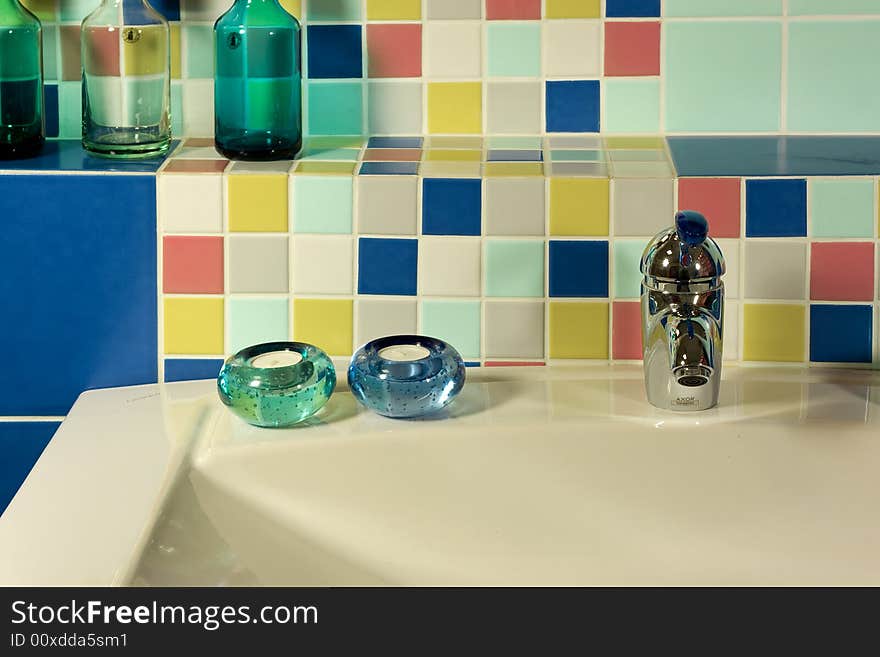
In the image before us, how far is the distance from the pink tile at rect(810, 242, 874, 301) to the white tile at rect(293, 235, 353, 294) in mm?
356

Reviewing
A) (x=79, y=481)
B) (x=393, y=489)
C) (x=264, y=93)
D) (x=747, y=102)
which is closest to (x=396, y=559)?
(x=393, y=489)

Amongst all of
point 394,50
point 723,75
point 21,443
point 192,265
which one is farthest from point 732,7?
point 21,443

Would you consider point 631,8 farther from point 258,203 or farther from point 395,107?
point 258,203

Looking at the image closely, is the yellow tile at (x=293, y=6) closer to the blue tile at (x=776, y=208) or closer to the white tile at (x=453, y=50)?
the white tile at (x=453, y=50)

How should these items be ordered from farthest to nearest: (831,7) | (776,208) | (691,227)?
(831,7) → (776,208) → (691,227)

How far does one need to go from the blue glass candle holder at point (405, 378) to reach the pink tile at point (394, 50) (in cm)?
30

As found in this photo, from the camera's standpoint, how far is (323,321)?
3.43 ft

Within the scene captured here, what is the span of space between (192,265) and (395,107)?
243 millimetres

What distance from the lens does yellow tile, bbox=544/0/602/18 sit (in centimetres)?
114

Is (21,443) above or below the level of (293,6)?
below

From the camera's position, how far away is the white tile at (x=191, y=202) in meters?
1.03

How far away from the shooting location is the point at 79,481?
2.84 feet

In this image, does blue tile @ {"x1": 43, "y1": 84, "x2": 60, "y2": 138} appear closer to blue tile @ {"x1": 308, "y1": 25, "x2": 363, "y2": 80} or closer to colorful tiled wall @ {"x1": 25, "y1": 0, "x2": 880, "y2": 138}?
colorful tiled wall @ {"x1": 25, "y1": 0, "x2": 880, "y2": 138}
